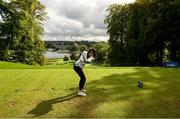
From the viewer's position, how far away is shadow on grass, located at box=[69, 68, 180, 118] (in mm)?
12695

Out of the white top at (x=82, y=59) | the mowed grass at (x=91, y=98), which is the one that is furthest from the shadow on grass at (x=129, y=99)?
the white top at (x=82, y=59)

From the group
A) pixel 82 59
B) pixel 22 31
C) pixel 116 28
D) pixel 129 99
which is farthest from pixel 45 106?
pixel 116 28

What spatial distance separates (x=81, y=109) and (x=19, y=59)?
56.9 m

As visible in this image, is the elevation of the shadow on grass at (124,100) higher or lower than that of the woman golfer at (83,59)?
lower

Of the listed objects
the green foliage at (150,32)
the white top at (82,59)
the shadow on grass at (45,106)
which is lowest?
the shadow on grass at (45,106)

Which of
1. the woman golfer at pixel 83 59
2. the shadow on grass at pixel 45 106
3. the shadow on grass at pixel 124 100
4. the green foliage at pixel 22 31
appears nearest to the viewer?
the shadow on grass at pixel 124 100

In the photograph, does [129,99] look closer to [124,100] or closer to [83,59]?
[124,100]

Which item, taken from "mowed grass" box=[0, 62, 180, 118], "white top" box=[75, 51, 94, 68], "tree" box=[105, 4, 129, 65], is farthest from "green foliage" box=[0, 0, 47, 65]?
"white top" box=[75, 51, 94, 68]

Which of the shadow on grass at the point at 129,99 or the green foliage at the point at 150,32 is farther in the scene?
the green foliage at the point at 150,32

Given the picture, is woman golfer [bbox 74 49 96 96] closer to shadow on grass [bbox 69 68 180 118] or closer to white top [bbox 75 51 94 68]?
white top [bbox 75 51 94 68]

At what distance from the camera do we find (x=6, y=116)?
12234mm

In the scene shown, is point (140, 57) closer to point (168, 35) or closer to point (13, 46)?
point (168, 35)

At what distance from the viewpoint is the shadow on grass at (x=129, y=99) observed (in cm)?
1270

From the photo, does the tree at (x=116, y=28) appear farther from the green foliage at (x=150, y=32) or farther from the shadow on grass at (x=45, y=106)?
the shadow on grass at (x=45, y=106)
